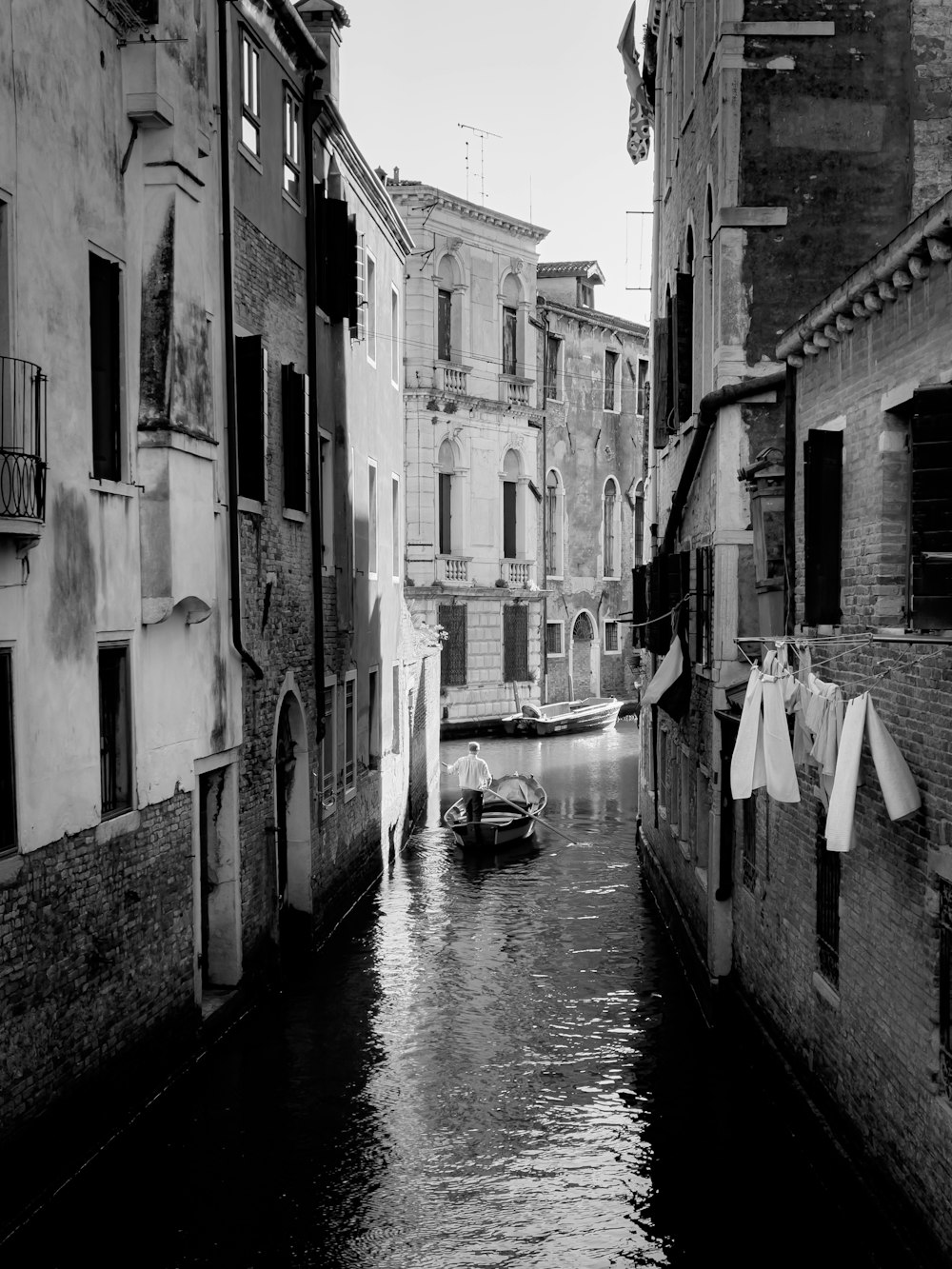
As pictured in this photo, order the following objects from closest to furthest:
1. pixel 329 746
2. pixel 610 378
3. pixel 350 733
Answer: pixel 329 746
pixel 350 733
pixel 610 378

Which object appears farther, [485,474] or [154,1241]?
[485,474]

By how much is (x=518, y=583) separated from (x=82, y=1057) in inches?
1273

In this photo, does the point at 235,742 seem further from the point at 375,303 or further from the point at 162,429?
the point at 375,303

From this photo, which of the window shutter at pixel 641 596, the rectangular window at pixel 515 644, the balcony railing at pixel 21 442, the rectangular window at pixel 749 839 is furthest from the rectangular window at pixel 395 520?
the rectangular window at pixel 515 644

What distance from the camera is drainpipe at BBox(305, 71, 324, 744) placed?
15273 mm

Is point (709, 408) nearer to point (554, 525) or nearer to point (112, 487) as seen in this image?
point (112, 487)

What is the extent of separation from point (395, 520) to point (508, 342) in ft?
62.9

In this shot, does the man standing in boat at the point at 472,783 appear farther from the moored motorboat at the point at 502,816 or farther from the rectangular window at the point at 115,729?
the rectangular window at the point at 115,729

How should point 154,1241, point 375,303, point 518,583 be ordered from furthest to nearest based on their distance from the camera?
point 518,583 < point 375,303 < point 154,1241

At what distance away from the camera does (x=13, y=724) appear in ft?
26.0

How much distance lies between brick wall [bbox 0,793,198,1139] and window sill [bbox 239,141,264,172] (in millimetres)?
6120

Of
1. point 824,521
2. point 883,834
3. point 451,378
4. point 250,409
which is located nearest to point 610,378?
point 451,378

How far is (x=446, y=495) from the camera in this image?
38531 millimetres

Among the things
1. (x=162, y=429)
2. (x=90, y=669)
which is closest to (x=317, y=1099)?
(x=90, y=669)
